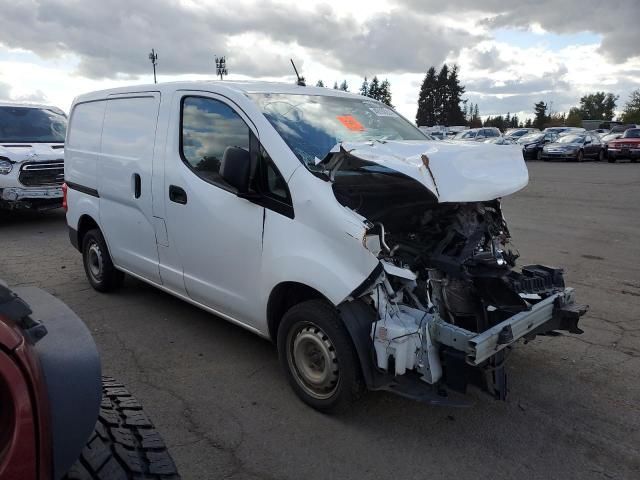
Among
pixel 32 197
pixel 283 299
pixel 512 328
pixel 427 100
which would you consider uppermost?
pixel 427 100

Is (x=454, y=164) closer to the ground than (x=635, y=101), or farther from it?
closer to the ground

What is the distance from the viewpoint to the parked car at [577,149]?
93.2 feet

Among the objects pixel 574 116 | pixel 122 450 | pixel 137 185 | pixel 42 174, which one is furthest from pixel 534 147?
pixel 574 116

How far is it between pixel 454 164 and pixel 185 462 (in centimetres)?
231

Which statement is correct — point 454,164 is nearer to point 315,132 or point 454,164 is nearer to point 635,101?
point 315,132

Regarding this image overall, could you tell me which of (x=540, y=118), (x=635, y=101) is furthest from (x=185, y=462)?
(x=540, y=118)

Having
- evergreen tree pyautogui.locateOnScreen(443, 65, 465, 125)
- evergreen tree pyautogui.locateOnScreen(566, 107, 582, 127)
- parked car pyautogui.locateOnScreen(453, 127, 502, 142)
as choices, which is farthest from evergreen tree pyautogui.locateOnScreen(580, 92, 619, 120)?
parked car pyautogui.locateOnScreen(453, 127, 502, 142)

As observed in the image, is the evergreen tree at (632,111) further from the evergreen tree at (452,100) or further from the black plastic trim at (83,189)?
the black plastic trim at (83,189)

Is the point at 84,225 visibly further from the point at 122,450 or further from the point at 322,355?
the point at 122,450

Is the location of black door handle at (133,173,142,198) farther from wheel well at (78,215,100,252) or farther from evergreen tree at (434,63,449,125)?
evergreen tree at (434,63,449,125)

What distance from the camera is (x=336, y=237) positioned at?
10.2 feet

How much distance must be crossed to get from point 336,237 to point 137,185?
2.35 metres

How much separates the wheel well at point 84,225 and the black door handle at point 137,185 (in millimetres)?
1183

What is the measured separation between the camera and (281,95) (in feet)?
13.3
